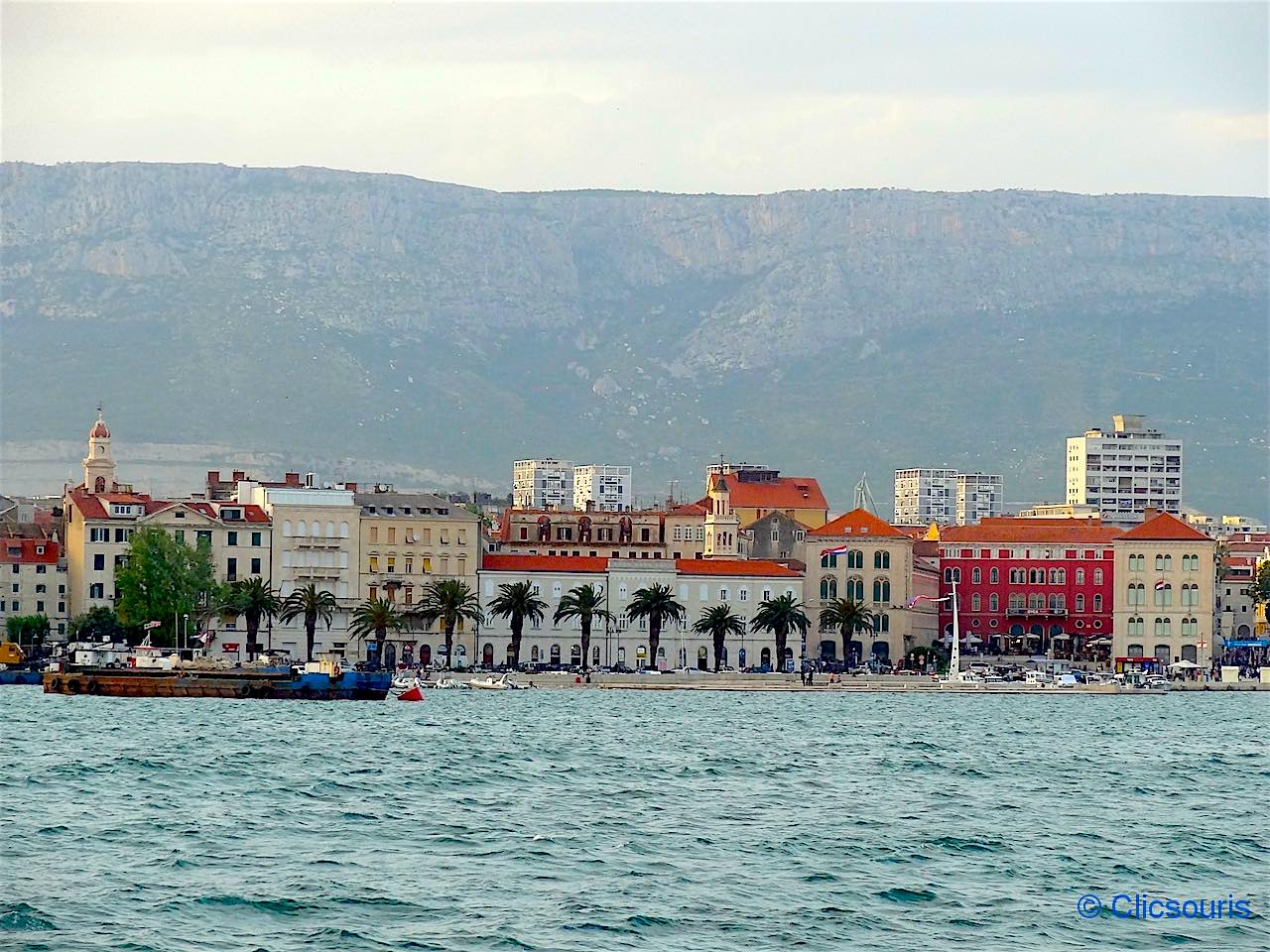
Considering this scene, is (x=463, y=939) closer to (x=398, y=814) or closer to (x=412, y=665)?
(x=398, y=814)

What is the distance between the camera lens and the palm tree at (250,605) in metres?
125

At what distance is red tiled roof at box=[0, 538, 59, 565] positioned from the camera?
138 meters

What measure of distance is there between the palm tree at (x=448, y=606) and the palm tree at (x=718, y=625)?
464 inches

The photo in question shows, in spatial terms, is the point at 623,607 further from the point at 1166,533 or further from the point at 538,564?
the point at 1166,533

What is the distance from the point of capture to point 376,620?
5089 inches

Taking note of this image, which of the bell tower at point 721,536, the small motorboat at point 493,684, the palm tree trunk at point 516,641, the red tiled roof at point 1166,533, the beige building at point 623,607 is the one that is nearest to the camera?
the small motorboat at point 493,684

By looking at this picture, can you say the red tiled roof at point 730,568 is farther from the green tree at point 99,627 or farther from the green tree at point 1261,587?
the green tree at point 1261,587

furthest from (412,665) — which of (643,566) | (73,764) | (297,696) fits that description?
Answer: (73,764)

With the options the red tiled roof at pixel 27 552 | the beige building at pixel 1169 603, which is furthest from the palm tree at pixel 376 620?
the beige building at pixel 1169 603

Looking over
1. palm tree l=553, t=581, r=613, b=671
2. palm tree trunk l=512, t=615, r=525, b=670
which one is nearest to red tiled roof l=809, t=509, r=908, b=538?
palm tree l=553, t=581, r=613, b=671

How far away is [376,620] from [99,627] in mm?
13822

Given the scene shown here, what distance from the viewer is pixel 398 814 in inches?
1913

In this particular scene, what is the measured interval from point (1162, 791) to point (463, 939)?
29486mm

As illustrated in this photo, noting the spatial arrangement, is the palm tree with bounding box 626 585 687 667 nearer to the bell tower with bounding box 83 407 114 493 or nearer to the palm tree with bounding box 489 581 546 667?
the palm tree with bounding box 489 581 546 667
